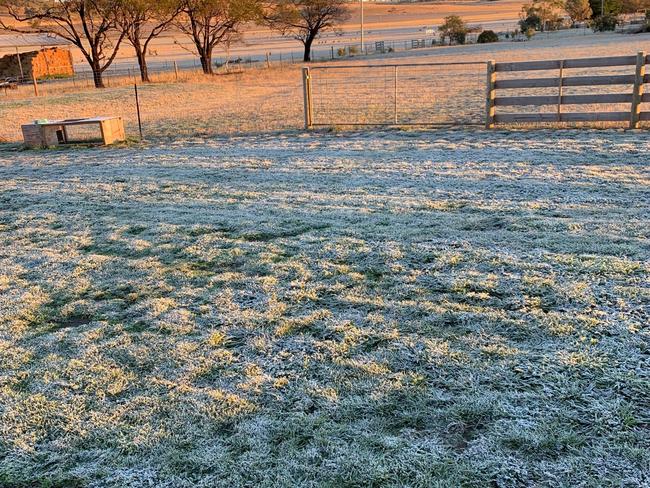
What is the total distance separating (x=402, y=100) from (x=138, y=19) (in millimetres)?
26613

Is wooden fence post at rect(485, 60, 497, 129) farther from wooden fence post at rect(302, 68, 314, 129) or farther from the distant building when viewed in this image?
the distant building

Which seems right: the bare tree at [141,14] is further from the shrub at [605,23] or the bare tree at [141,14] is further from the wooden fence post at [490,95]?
the shrub at [605,23]

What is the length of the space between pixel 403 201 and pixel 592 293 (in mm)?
3479

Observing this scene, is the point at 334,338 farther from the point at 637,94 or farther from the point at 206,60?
the point at 206,60

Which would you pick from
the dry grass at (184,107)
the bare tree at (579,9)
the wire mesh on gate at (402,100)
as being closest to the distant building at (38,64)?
the dry grass at (184,107)

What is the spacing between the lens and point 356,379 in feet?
11.5

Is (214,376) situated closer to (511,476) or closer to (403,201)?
(511,476)

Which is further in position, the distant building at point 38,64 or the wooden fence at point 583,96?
the distant building at point 38,64

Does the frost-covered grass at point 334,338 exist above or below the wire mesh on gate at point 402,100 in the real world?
below

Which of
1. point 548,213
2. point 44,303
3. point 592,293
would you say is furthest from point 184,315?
point 548,213

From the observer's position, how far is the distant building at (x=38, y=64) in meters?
45.7

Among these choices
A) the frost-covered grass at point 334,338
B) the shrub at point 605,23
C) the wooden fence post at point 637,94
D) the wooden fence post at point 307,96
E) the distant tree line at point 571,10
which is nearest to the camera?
the frost-covered grass at point 334,338

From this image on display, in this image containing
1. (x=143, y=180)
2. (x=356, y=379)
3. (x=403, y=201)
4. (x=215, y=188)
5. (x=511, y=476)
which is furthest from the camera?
(x=143, y=180)

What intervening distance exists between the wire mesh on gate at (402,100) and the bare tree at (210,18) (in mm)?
18628
